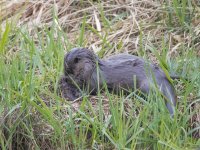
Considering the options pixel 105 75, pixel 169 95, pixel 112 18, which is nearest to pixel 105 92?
pixel 105 75

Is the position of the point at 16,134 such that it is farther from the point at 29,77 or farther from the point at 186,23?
the point at 186,23

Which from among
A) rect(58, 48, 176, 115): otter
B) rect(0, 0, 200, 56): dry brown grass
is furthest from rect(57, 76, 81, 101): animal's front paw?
rect(0, 0, 200, 56): dry brown grass

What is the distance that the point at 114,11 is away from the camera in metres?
5.88

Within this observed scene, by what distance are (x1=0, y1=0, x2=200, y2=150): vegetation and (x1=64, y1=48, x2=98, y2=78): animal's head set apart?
Answer: 14 cm

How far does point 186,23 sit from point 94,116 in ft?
5.34

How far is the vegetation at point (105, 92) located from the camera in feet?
12.9

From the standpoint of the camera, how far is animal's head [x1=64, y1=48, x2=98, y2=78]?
4418 mm

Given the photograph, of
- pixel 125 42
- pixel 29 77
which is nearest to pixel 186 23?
pixel 125 42

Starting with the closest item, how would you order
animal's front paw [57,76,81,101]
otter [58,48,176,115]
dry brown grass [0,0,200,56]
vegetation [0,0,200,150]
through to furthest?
1. vegetation [0,0,200,150]
2. otter [58,48,176,115]
3. animal's front paw [57,76,81,101]
4. dry brown grass [0,0,200,56]

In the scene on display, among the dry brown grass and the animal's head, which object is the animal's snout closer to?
the animal's head

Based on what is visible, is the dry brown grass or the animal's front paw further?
the dry brown grass

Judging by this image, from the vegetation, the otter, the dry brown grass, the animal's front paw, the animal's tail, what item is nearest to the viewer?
the vegetation

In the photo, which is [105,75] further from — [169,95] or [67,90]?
[169,95]

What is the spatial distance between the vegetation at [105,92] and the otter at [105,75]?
7cm
